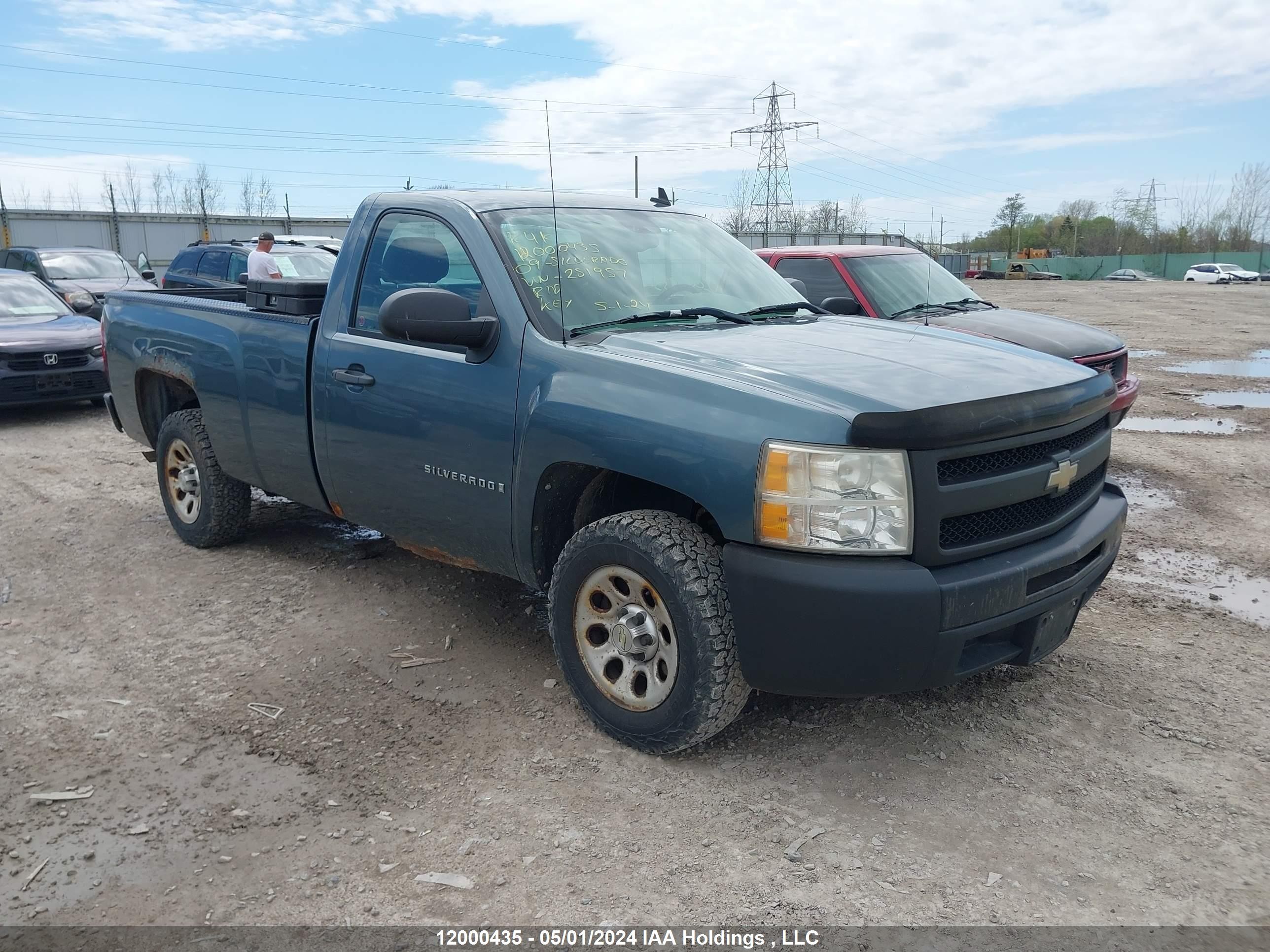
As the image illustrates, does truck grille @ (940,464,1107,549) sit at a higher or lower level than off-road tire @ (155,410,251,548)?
higher

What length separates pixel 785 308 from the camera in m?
4.52

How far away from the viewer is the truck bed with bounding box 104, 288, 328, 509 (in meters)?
4.77

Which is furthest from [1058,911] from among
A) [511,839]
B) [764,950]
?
[511,839]

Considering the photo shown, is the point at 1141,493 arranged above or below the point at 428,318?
below

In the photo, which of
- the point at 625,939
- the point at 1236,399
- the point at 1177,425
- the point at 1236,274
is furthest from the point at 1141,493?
the point at 1236,274

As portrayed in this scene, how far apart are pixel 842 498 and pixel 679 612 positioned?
0.65 m

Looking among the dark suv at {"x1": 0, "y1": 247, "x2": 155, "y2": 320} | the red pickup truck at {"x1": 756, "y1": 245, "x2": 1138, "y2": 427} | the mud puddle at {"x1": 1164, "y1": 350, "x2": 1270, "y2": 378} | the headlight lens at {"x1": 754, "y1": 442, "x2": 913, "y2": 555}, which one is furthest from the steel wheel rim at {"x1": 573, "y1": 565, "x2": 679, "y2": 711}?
the dark suv at {"x1": 0, "y1": 247, "x2": 155, "y2": 320}

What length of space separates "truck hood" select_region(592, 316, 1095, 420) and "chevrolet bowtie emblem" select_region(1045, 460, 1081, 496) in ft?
0.90

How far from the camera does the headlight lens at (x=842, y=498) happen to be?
2.97 meters

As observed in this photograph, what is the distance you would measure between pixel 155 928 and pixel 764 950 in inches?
62.9

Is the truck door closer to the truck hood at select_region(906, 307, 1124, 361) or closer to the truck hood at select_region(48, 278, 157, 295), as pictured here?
the truck hood at select_region(906, 307, 1124, 361)

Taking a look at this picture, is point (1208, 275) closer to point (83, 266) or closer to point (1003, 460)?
point (83, 266)

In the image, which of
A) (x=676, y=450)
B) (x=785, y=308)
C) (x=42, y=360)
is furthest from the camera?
(x=42, y=360)

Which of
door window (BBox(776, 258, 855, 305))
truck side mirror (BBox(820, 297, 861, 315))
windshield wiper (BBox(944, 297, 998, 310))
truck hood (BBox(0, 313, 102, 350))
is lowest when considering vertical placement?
truck hood (BBox(0, 313, 102, 350))
